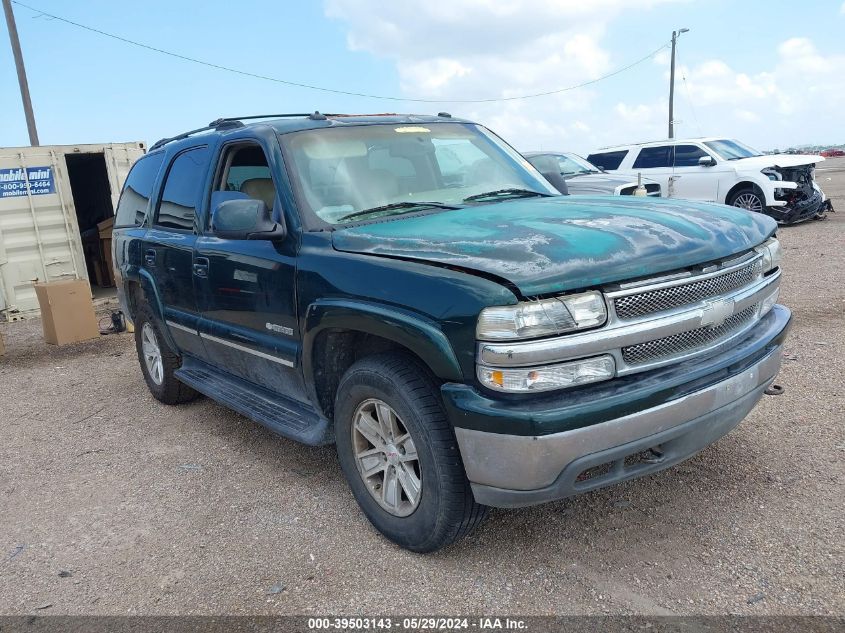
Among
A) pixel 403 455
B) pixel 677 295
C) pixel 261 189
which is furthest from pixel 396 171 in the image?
pixel 677 295

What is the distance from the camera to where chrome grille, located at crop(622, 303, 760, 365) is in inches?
102

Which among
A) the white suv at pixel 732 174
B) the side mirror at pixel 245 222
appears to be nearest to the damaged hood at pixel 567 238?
the side mirror at pixel 245 222

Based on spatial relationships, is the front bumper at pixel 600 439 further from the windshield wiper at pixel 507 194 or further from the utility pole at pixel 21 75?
the utility pole at pixel 21 75

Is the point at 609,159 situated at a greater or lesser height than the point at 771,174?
greater

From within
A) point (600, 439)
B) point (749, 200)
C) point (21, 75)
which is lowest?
point (749, 200)

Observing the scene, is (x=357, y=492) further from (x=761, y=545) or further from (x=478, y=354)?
(x=761, y=545)

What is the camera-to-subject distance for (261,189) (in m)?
3.82

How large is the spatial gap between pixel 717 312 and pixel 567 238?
2.30 feet

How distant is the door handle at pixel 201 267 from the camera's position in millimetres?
4109

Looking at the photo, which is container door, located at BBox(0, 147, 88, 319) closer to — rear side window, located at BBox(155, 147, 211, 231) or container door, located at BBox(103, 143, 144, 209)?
container door, located at BBox(103, 143, 144, 209)

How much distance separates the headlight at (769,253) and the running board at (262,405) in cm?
225

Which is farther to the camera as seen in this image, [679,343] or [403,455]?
[403,455]

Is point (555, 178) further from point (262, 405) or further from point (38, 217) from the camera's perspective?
point (38, 217)

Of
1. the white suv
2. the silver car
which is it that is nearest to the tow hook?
the silver car
